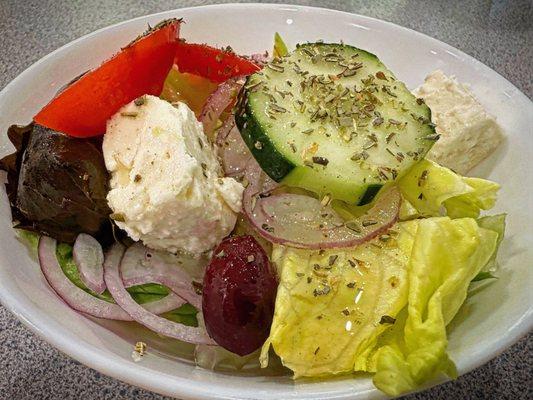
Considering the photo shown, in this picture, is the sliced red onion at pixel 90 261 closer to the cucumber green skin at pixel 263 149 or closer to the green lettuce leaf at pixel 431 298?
the cucumber green skin at pixel 263 149

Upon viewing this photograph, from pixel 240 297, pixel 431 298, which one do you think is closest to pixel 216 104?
pixel 240 297

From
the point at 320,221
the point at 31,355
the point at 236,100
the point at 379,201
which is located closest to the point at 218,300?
the point at 320,221

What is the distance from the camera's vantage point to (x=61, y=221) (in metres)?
1.33

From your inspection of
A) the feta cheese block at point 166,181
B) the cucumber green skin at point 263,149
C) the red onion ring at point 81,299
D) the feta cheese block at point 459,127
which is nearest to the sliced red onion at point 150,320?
the red onion ring at point 81,299

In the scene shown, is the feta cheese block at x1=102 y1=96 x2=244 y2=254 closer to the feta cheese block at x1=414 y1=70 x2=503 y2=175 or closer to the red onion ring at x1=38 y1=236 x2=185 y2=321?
the red onion ring at x1=38 y1=236 x2=185 y2=321

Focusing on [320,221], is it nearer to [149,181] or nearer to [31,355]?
[149,181]

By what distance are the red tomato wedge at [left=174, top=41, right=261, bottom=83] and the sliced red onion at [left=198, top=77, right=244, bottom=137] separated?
0.23 ft

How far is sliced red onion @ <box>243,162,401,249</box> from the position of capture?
1194 mm

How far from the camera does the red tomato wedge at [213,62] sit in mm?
1515

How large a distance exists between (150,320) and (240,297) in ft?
0.85

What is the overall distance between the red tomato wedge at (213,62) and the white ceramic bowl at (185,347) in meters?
0.41

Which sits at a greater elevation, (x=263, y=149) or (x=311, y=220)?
(x=263, y=149)

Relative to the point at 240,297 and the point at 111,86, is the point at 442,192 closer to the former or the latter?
the point at 240,297

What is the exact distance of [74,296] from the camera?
4.18ft
